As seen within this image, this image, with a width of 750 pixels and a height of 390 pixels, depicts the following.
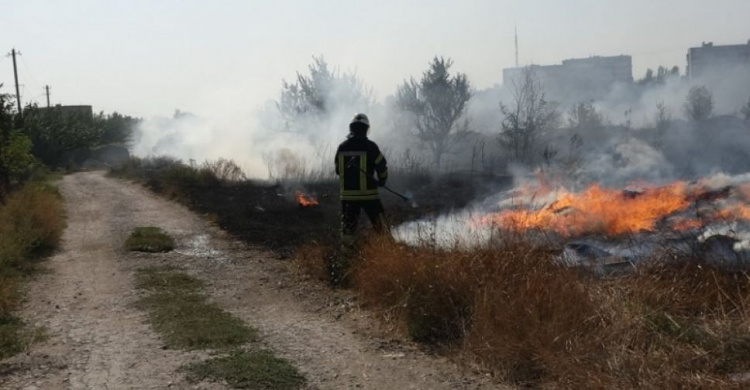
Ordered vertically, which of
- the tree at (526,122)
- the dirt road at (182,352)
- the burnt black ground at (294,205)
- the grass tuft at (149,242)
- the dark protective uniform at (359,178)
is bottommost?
the dirt road at (182,352)

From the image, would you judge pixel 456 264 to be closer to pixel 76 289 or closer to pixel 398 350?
pixel 398 350

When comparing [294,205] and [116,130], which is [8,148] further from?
[116,130]

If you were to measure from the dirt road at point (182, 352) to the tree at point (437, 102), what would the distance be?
14.7 m

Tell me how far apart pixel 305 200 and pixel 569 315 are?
13025 mm

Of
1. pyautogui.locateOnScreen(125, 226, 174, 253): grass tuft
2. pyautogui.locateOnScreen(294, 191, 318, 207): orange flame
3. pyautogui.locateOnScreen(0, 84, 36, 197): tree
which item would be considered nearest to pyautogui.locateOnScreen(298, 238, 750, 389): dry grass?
pyautogui.locateOnScreen(125, 226, 174, 253): grass tuft

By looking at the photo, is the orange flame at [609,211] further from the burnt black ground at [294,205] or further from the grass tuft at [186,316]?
the grass tuft at [186,316]

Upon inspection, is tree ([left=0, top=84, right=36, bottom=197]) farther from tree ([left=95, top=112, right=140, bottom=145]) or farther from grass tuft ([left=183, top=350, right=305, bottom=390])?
tree ([left=95, top=112, right=140, bottom=145])

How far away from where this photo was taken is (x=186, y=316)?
286 inches

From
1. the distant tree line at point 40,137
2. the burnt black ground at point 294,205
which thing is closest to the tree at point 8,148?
the distant tree line at point 40,137

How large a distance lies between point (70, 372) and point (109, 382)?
496 mm

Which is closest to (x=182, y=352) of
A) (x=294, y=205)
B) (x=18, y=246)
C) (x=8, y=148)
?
(x=18, y=246)

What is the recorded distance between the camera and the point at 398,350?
5941 millimetres

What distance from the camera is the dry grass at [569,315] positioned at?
4.40m

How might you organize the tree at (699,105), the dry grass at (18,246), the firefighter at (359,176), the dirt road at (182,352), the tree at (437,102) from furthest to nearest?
the tree at (699,105)
the tree at (437,102)
the firefighter at (359,176)
the dry grass at (18,246)
the dirt road at (182,352)
